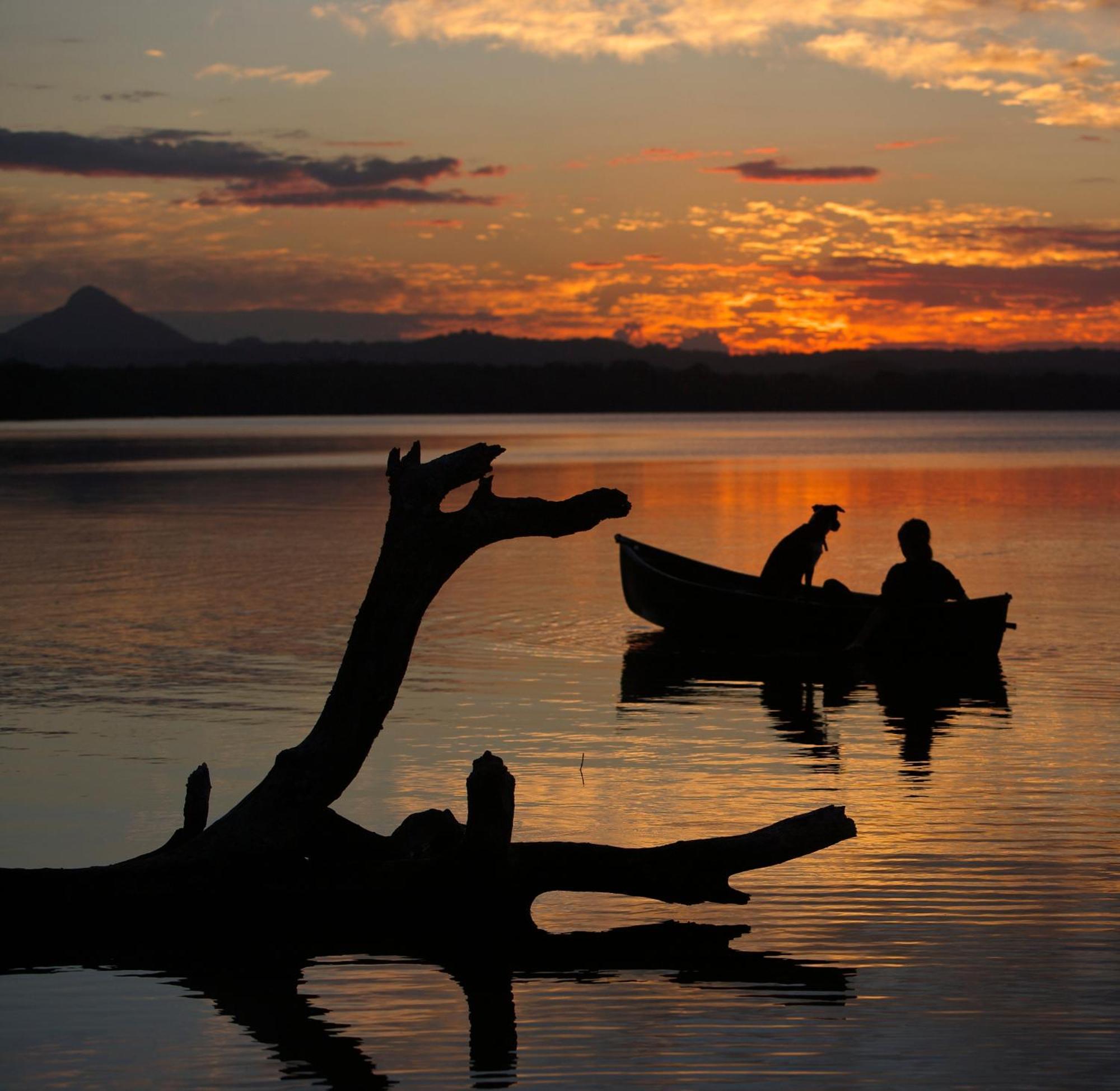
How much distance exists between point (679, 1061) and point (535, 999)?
43.1 inches

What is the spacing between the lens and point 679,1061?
24.8ft

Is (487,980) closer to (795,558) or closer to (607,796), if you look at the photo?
(607,796)

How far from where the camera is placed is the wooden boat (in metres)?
19.6

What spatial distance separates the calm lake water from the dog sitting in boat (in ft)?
5.27

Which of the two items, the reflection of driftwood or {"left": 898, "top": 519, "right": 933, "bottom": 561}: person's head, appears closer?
the reflection of driftwood

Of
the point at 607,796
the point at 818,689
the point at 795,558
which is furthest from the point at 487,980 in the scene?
the point at 795,558

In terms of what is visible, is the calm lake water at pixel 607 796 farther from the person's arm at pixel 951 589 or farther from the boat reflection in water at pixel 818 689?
the person's arm at pixel 951 589

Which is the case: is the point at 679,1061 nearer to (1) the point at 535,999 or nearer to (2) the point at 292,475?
(1) the point at 535,999

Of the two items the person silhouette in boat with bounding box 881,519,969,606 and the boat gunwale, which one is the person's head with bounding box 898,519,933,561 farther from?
the boat gunwale

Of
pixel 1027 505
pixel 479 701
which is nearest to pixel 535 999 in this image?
pixel 479 701

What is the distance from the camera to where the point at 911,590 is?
19734mm

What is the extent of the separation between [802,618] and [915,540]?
1.90 meters

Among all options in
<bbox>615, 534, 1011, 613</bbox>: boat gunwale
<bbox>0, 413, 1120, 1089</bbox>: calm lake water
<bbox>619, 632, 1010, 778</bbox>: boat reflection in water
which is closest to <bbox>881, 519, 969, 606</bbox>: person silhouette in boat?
<bbox>615, 534, 1011, 613</bbox>: boat gunwale

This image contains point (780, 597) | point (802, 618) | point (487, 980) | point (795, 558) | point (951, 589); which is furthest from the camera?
point (795, 558)
